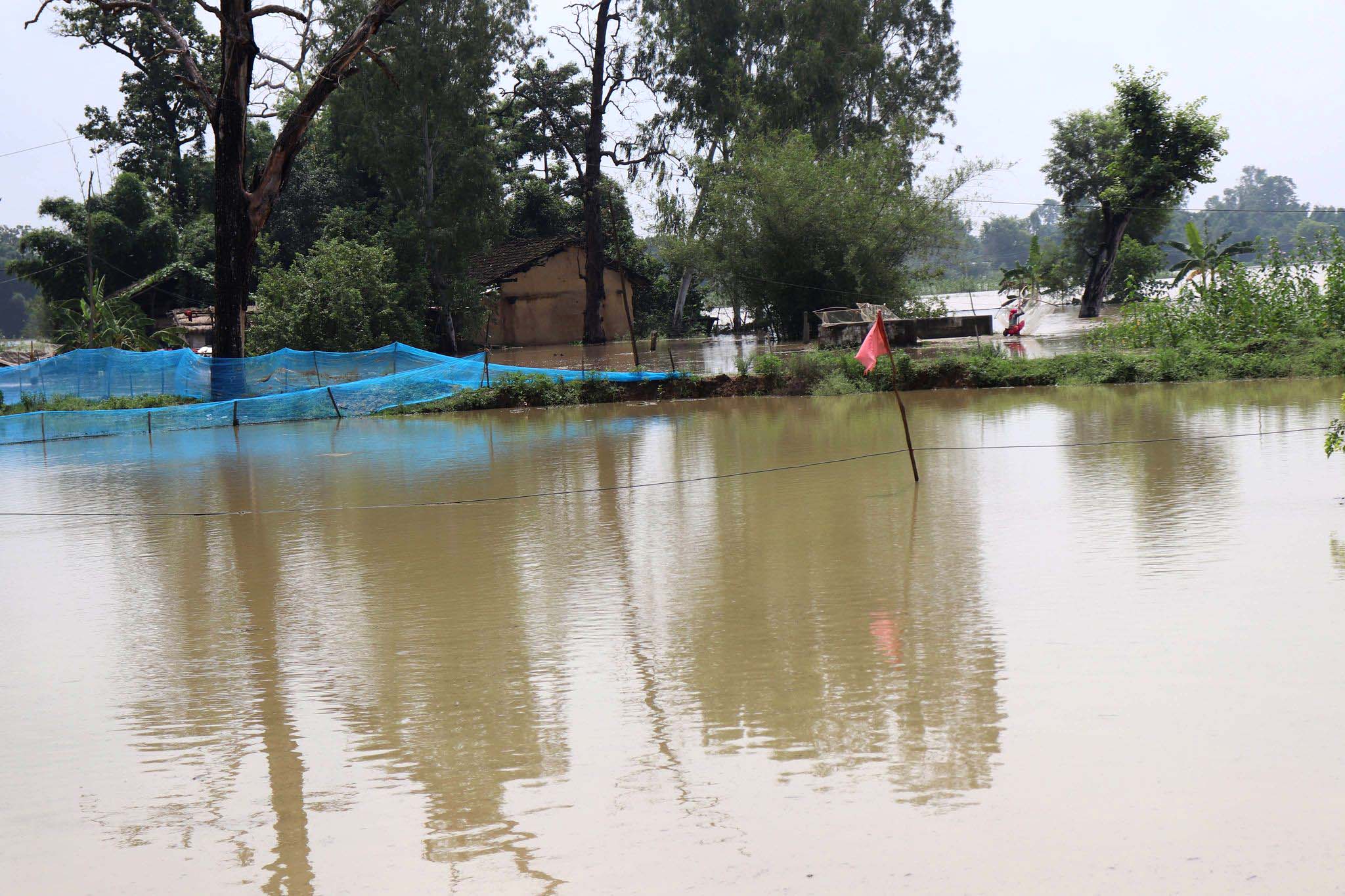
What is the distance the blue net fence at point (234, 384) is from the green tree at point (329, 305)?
4.71 meters

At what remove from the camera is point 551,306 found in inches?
1946

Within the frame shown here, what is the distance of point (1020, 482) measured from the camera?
42.2 ft

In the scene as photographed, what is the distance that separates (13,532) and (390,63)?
29.4 metres

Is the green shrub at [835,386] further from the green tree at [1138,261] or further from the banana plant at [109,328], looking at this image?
the green tree at [1138,261]

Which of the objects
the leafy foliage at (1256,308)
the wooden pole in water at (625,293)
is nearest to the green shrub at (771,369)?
the wooden pole in water at (625,293)

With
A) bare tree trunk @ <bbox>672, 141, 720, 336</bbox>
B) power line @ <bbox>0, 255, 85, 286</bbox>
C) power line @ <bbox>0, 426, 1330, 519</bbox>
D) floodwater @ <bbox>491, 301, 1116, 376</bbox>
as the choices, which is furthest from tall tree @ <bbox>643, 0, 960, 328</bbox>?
power line @ <bbox>0, 426, 1330, 519</bbox>

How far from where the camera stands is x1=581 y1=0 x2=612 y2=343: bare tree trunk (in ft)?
146

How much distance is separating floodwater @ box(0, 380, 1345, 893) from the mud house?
34819mm

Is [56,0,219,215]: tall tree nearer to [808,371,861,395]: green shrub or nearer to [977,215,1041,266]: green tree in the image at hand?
[808,371,861,395]: green shrub

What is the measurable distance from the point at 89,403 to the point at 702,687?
2464 centimetres

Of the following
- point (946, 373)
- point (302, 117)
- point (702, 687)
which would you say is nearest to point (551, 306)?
point (302, 117)

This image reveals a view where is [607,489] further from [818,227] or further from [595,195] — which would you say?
[595,195]

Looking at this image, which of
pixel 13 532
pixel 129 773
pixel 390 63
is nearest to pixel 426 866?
pixel 129 773

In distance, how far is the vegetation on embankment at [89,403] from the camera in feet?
87.9
